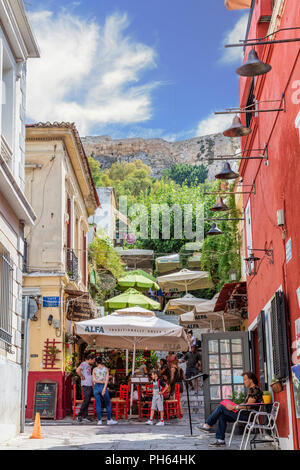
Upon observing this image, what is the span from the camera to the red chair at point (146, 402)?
607 inches

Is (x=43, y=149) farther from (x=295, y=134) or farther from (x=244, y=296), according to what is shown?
(x=295, y=134)

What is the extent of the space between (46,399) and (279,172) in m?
9.98

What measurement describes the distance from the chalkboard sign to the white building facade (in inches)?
192

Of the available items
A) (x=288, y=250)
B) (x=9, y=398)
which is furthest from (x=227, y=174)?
(x=9, y=398)

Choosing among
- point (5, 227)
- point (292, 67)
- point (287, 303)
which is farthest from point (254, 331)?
point (292, 67)

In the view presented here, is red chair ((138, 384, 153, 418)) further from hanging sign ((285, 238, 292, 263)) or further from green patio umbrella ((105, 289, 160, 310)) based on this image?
hanging sign ((285, 238, 292, 263))

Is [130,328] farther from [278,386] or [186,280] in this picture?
[186,280]

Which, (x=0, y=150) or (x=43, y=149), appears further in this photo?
(x=43, y=149)

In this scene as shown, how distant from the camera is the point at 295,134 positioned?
320 inches

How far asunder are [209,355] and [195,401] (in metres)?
6.14

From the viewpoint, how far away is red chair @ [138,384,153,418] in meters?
15.4

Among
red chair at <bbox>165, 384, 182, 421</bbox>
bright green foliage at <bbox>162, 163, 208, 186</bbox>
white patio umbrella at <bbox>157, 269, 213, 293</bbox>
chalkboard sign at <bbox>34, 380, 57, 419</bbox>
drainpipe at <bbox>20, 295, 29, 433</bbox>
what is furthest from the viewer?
bright green foliage at <bbox>162, 163, 208, 186</bbox>

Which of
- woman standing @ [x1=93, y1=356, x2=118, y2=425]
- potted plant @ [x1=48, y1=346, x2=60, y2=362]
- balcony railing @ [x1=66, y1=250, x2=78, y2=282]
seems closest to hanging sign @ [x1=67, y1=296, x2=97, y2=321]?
balcony railing @ [x1=66, y1=250, x2=78, y2=282]

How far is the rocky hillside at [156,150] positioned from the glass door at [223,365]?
3922 inches
